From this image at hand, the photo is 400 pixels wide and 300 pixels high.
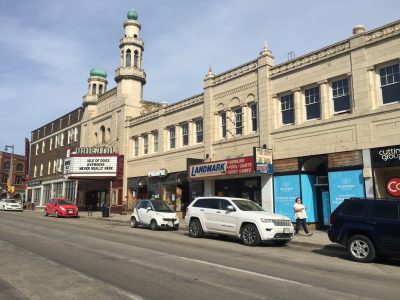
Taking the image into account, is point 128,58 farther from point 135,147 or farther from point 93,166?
point 93,166

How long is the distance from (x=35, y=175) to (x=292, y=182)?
45.1m

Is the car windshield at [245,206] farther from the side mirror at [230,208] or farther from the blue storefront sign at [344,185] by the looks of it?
the blue storefront sign at [344,185]

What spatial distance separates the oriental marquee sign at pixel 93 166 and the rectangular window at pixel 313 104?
19691 millimetres

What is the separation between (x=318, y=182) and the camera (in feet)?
64.2

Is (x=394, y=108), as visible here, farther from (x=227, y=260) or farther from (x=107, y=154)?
(x=107, y=154)

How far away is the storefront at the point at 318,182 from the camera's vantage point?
17203mm

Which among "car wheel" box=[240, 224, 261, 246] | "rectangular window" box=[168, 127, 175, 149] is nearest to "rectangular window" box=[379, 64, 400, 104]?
"car wheel" box=[240, 224, 261, 246]

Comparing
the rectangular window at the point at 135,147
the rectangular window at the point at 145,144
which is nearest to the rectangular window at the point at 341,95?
the rectangular window at the point at 145,144

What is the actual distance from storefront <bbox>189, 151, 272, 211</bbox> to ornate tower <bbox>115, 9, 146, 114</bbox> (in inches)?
562

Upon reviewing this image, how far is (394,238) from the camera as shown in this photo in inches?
380

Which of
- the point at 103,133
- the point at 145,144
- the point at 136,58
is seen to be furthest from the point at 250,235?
the point at 103,133

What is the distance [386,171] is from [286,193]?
5.02 meters

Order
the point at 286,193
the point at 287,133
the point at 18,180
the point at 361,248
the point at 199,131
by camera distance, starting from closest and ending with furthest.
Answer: the point at 361,248, the point at 286,193, the point at 287,133, the point at 199,131, the point at 18,180

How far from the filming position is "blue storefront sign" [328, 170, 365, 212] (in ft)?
55.3
